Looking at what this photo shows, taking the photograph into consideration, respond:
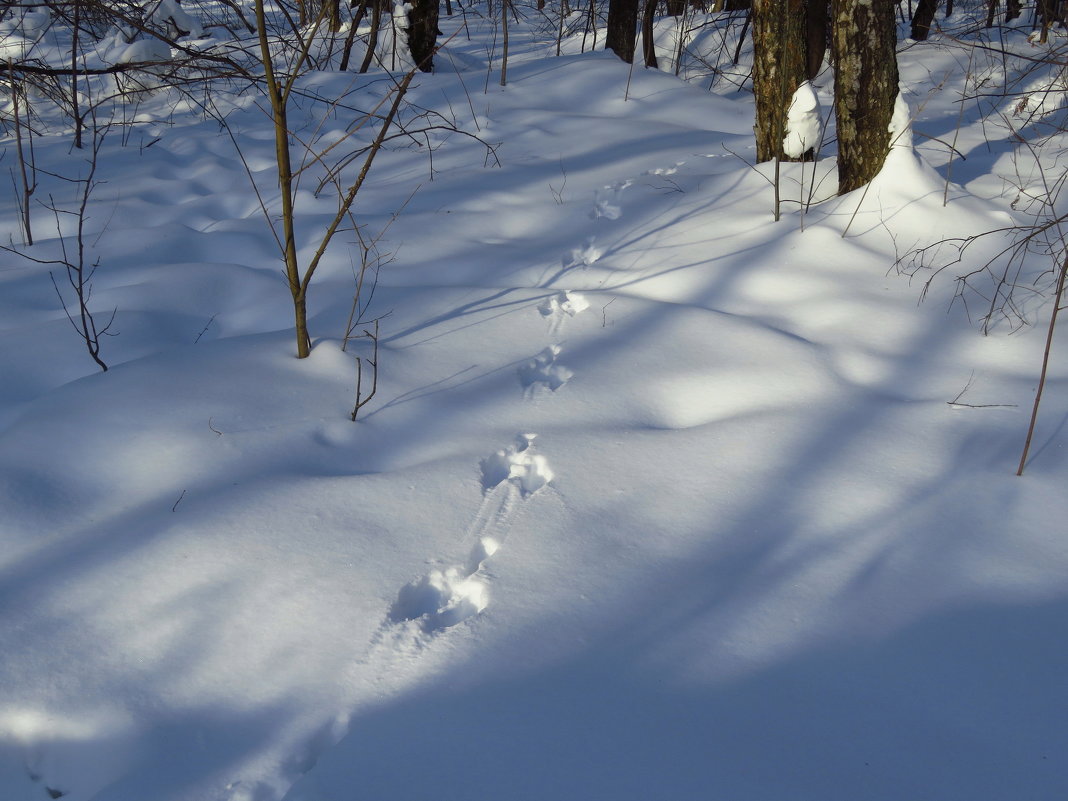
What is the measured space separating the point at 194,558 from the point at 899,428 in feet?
5.88

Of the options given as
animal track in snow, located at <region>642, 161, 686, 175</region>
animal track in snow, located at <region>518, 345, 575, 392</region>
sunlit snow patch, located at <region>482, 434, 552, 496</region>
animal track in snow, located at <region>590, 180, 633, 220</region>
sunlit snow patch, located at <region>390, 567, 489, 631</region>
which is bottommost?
sunlit snow patch, located at <region>390, 567, 489, 631</region>

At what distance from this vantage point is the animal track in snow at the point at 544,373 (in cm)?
250

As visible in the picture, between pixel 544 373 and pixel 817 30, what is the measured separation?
6.07 m

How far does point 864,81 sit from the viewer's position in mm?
3439

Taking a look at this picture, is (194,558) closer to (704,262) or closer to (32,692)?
(32,692)

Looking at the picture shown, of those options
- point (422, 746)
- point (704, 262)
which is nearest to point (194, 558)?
point (422, 746)

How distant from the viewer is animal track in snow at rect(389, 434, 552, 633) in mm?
1629

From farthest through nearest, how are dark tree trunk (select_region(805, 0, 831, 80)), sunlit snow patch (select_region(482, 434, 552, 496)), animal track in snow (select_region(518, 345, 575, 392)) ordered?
dark tree trunk (select_region(805, 0, 831, 80))
animal track in snow (select_region(518, 345, 575, 392))
sunlit snow patch (select_region(482, 434, 552, 496))

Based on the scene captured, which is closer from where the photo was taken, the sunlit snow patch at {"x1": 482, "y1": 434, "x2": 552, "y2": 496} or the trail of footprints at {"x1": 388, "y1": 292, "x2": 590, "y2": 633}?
the trail of footprints at {"x1": 388, "y1": 292, "x2": 590, "y2": 633}

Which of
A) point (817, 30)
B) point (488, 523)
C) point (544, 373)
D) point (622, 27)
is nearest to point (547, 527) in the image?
point (488, 523)

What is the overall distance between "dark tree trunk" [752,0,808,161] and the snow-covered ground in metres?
0.85

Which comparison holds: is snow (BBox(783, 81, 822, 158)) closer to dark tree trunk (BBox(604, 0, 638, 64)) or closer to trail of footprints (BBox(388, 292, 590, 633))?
trail of footprints (BBox(388, 292, 590, 633))

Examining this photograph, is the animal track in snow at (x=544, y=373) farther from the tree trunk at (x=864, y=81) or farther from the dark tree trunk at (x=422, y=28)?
the dark tree trunk at (x=422, y=28)

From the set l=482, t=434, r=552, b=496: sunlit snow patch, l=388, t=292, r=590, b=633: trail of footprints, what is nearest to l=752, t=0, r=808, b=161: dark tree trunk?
l=388, t=292, r=590, b=633: trail of footprints
